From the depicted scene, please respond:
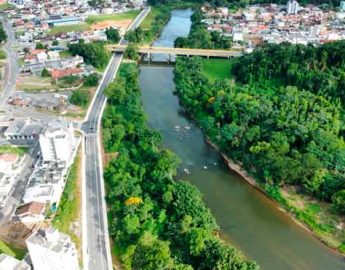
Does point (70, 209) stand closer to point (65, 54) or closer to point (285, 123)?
point (285, 123)

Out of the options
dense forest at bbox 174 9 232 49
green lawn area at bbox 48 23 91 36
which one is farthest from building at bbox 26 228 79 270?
green lawn area at bbox 48 23 91 36

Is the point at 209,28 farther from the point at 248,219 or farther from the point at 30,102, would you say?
the point at 248,219

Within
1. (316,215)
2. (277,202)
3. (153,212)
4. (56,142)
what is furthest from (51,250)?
(316,215)

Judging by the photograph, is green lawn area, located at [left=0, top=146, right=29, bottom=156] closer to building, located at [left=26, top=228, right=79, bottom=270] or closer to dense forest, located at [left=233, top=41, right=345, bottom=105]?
building, located at [left=26, top=228, right=79, bottom=270]

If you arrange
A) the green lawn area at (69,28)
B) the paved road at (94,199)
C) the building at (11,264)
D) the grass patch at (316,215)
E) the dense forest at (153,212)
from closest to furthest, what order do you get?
the building at (11,264), the dense forest at (153,212), the paved road at (94,199), the grass patch at (316,215), the green lawn area at (69,28)

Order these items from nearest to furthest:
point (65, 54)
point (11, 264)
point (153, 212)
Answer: point (11, 264) → point (153, 212) → point (65, 54)

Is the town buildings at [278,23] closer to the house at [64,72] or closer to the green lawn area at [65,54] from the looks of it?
the green lawn area at [65,54]

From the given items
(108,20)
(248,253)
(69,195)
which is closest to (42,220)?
(69,195)

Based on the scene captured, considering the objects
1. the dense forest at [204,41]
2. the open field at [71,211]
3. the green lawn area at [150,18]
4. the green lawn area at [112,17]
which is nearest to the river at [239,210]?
the open field at [71,211]
